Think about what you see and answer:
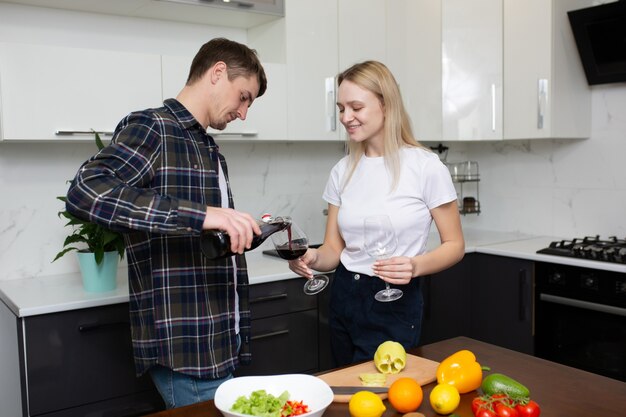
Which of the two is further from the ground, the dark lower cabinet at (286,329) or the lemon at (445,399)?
the lemon at (445,399)

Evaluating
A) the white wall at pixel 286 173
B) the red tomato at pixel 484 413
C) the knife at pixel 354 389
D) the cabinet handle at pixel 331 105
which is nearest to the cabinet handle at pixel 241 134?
the white wall at pixel 286 173

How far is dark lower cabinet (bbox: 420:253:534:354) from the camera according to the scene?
320 centimetres

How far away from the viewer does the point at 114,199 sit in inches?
54.2

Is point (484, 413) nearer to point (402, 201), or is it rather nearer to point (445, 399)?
point (445, 399)

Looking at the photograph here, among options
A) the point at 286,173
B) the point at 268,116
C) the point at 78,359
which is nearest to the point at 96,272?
the point at 78,359

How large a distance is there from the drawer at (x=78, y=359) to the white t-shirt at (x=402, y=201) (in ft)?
3.10

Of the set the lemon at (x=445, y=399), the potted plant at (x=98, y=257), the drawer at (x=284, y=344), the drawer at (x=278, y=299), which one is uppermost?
the potted plant at (x=98, y=257)

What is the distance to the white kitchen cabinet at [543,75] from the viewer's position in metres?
3.27

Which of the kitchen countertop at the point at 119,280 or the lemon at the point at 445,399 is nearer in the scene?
the lemon at the point at 445,399

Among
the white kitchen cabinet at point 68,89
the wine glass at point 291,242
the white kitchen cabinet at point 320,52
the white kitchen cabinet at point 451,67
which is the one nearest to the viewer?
the wine glass at point 291,242

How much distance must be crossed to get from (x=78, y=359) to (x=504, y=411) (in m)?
1.65

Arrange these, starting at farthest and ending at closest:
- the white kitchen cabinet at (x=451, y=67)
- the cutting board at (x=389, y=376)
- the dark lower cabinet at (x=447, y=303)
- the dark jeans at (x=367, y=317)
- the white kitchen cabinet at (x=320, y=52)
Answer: the white kitchen cabinet at (x=451, y=67) < the dark lower cabinet at (x=447, y=303) < the white kitchen cabinet at (x=320, y=52) < the dark jeans at (x=367, y=317) < the cutting board at (x=389, y=376)

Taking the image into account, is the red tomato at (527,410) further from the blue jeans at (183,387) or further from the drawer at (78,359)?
the drawer at (78,359)

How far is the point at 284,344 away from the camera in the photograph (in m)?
2.80
